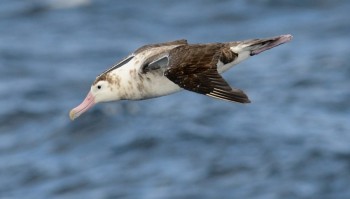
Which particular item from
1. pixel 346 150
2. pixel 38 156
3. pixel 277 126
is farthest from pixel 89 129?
pixel 346 150

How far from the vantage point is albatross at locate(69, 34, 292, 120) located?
42.0 ft

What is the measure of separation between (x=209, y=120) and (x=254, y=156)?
2954 millimetres

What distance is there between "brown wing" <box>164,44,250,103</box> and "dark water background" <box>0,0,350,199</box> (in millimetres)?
14027

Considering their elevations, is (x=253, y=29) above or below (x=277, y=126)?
above

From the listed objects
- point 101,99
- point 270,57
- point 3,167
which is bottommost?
point 101,99

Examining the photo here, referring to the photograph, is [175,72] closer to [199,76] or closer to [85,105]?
[199,76]

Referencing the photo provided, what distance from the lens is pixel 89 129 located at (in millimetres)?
33250

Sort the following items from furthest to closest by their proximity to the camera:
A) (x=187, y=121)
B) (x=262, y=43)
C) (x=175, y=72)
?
(x=187, y=121)
(x=262, y=43)
(x=175, y=72)

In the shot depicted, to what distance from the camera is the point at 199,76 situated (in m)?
12.8

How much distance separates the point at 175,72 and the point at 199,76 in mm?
258

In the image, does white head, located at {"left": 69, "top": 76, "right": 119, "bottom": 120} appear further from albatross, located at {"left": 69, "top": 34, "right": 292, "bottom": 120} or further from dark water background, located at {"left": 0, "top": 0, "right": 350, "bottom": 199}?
dark water background, located at {"left": 0, "top": 0, "right": 350, "bottom": 199}

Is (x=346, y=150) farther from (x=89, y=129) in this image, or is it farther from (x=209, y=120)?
(x=89, y=129)

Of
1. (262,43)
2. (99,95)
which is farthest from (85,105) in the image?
(262,43)

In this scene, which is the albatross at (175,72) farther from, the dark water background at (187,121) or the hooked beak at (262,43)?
the dark water background at (187,121)
